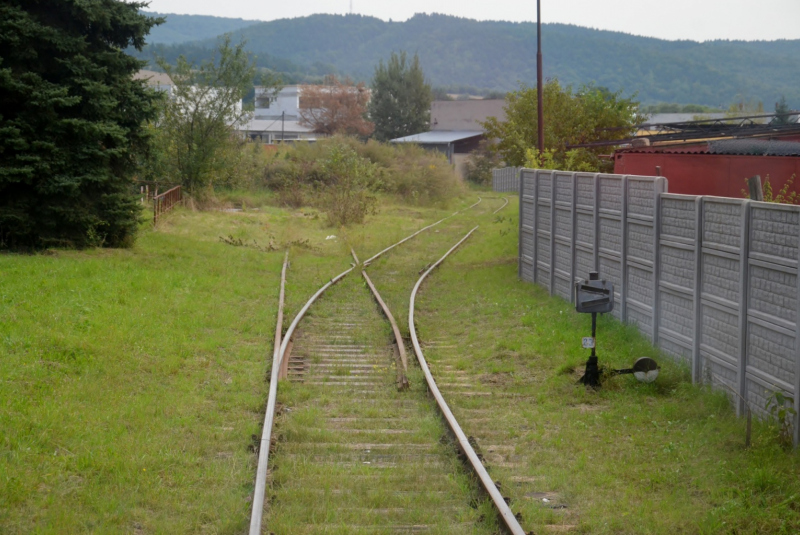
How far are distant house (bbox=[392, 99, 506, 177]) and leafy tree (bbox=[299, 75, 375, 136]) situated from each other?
11496 mm

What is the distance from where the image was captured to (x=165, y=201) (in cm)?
2864

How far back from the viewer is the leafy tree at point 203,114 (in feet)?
112

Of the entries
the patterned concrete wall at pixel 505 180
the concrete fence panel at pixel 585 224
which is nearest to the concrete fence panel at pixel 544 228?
the concrete fence panel at pixel 585 224

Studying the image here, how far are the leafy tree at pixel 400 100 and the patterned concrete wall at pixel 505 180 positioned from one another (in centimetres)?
3692

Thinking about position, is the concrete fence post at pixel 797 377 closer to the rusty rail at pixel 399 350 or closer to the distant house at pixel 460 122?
the rusty rail at pixel 399 350


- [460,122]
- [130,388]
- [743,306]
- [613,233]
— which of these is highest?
[460,122]

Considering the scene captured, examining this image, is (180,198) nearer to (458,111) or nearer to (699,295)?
(699,295)

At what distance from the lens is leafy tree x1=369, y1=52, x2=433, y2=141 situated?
97.9 m

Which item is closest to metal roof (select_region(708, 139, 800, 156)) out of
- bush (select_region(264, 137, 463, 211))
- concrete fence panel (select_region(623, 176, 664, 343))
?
concrete fence panel (select_region(623, 176, 664, 343))

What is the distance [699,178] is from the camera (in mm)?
16266

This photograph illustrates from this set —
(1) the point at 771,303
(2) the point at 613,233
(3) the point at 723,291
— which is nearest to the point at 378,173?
(2) the point at 613,233

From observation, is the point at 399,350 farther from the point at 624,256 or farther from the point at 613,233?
the point at 613,233

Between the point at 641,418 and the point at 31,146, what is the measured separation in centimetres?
1376

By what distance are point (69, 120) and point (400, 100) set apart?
275 feet
